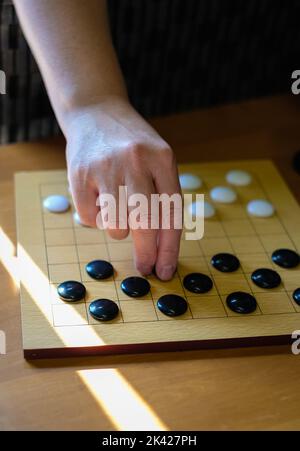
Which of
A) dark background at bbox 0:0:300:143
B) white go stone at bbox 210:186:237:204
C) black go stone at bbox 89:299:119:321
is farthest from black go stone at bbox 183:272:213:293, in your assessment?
dark background at bbox 0:0:300:143

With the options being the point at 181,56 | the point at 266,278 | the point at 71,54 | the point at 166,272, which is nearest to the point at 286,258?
the point at 266,278

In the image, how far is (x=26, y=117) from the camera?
1.34m

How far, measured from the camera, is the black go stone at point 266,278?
0.96m

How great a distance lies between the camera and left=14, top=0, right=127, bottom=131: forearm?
3.23 feet

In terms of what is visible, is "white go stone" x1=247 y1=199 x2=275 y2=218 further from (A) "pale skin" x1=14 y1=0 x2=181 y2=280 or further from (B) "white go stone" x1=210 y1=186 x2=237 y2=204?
(A) "pale skin" x1=14 y1=0 x2=181 y2=280

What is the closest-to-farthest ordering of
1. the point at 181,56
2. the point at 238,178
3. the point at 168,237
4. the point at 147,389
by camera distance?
1. the point at 147,389
2. the point at 168,237
3. the point at 238,178
4. the point at 181,56

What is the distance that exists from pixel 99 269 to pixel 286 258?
0.88ft

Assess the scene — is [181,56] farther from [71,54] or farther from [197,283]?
[197,283]

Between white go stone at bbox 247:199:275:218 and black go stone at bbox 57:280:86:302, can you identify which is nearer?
black go stone at bbox 57:280:86:302

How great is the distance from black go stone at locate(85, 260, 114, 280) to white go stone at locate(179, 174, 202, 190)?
0.25 m

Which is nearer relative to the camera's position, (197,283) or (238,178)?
(197,283)

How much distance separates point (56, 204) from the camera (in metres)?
1.10

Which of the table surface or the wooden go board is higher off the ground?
the wooden go board

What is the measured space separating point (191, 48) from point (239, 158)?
264mm
